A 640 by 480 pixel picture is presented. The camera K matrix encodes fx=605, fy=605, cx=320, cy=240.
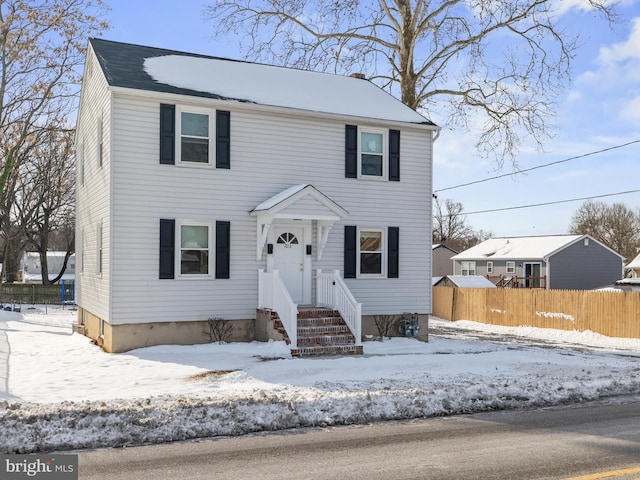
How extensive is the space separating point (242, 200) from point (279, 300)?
2825 millimetres

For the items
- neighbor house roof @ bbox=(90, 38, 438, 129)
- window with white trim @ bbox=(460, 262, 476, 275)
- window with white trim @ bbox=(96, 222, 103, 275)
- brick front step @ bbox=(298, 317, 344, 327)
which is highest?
neighbor house roof @ bbox=(90, 38, 438, 129)

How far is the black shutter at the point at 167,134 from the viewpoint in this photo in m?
14.5

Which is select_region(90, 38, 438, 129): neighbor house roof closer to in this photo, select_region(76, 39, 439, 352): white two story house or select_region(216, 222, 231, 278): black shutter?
select_region(76, 39, 439, 352): white two story house

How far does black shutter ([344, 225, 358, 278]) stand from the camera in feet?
54.7

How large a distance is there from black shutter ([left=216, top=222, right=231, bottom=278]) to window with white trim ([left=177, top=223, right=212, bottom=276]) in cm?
22

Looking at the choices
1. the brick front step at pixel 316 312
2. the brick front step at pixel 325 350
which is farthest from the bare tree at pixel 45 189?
the brick front step at pixel 325 350

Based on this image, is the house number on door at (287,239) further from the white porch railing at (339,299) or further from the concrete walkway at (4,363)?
the concrete walkway at (4,363)

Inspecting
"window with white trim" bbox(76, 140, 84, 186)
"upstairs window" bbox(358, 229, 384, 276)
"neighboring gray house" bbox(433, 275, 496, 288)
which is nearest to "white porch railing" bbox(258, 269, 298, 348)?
"upstairs window" bbox(358, 229, 384, 276)

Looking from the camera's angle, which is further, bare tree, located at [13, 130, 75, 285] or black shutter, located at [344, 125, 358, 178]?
bare tree, located at [13, 130, 75, 285]

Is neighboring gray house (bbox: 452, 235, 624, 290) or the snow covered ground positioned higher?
neighboring gray house (bbox: 452, 235, 624, 290)

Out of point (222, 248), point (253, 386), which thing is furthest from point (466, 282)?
point (253, 386)

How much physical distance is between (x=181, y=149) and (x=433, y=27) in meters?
16.2

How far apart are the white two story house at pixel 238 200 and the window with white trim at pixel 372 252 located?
0.03 m

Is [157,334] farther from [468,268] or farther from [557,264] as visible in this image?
[468,268]
